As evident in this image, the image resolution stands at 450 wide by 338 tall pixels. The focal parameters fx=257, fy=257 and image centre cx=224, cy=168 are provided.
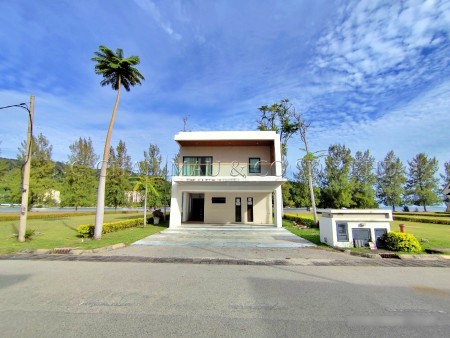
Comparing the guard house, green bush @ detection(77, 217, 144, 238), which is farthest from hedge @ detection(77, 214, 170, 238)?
the guard house

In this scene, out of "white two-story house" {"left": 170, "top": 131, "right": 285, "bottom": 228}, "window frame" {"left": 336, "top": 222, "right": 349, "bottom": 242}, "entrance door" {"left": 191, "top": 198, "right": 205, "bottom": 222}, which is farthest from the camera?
"entrance door" {"left": 191, "top": 198, "right": 205, "bottom": 222}

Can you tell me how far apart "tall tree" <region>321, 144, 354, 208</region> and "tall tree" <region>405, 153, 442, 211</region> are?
16407mm

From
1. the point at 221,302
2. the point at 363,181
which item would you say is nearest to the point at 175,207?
the point at 221,302

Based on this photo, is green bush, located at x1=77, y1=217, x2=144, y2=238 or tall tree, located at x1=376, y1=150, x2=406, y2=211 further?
tall tree, located at x1=376, y1=150, x2=406, y2=211

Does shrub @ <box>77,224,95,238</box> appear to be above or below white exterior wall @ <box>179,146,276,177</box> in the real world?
below

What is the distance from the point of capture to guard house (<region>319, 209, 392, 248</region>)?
10555 millimetres

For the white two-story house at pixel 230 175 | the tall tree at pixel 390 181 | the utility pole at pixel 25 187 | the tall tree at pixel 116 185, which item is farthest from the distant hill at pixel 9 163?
the tall tree at pixel 390 181

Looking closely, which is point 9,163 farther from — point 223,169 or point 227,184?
point 227,184

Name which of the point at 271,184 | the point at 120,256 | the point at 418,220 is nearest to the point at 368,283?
the point at 120,256

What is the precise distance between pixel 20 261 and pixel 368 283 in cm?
1002

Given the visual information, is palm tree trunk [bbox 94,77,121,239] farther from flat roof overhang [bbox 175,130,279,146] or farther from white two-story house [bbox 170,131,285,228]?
flat roof overhang [bbox 175,130,279,146]

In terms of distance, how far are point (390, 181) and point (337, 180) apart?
17474 millimetres

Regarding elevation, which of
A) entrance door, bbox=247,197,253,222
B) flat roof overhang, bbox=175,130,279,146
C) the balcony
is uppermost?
flat roof overhang, bbox=175,130,279,146

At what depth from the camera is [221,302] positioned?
15.3ft
